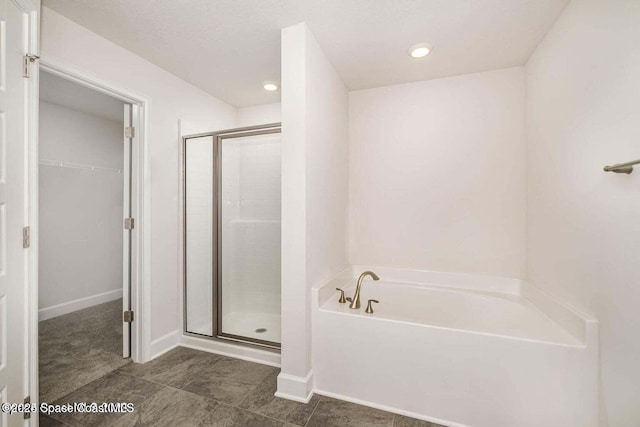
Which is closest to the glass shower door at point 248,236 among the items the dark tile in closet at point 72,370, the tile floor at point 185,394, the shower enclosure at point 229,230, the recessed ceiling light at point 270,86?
the shower enclosure at point 229,230

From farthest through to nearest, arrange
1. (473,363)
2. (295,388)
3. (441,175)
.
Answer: (441,175) < (295,388) < (473,363)

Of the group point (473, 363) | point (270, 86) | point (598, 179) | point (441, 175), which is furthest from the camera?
point (270, 86)

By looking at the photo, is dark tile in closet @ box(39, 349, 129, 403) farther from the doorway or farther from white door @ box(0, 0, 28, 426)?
white door @ box(0, 0, 28, 426)

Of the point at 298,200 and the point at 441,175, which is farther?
the point at 441,175

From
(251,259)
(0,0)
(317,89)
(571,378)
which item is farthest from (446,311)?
(0,0)

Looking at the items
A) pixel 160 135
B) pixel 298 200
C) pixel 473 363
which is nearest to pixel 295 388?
pixel 473 363

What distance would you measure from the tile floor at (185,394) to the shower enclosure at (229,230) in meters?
0.38

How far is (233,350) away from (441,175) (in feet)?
7.62

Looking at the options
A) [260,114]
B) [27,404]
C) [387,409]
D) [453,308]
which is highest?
[260,114]

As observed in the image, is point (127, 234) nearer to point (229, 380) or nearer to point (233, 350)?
point (233, 350)

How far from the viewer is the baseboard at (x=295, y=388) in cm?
173

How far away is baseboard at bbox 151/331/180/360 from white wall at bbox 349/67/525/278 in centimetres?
177

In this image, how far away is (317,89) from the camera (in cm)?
194

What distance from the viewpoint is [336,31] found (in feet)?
5.97
